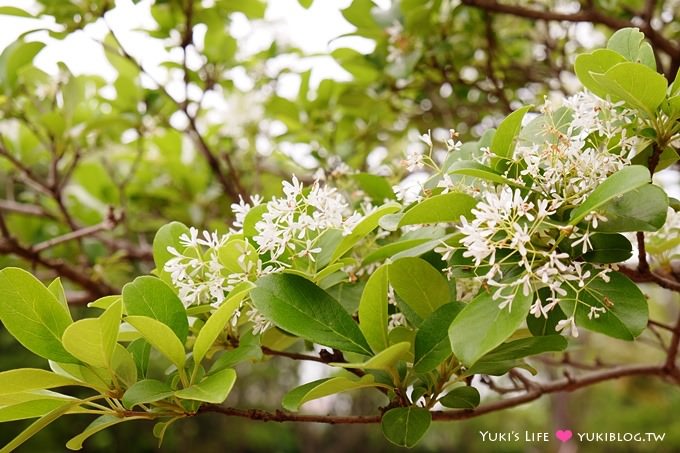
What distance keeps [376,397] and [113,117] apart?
237 inches

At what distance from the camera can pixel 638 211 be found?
0.55 metres

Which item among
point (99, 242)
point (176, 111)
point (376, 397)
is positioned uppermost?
point (176, 111)

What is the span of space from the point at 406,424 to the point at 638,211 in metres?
0.27

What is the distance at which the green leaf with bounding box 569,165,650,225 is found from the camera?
1.57 feet

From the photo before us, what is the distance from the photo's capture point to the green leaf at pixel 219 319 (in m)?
0.55

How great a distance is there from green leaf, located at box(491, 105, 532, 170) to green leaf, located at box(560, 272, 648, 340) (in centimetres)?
13

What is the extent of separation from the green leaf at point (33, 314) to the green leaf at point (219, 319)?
112 millimetres

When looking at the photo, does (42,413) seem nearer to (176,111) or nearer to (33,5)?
(33,5)

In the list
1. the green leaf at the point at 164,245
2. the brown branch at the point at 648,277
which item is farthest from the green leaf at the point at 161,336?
the brown branch at the point at 648,277

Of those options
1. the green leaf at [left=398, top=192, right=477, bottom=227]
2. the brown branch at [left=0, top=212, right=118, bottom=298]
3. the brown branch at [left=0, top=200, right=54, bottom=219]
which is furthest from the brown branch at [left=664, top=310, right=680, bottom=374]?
the brown branch at [left=0, top=200, right=54, bottom=219]

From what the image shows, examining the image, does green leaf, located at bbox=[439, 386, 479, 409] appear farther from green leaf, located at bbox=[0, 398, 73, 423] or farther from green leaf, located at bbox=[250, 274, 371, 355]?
green leaf, located at bbox=[0, 398, 73, 423]

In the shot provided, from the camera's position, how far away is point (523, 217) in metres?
0.57

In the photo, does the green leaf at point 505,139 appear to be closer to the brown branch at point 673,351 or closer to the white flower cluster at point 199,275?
the white flower cluster at point 199,275

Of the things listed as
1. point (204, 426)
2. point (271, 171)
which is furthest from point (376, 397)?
point (271, 171)
